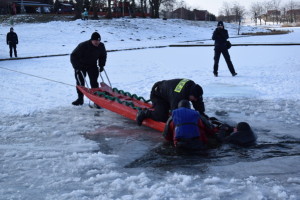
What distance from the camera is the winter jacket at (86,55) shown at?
777 centimetres

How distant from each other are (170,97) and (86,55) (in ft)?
9.98

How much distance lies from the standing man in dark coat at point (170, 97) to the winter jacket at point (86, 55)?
236cm

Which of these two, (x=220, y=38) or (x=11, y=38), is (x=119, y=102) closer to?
(x=220, y=38)

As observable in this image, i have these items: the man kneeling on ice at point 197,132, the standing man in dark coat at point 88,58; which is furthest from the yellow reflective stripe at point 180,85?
the standing man in dark coat at point 88,58

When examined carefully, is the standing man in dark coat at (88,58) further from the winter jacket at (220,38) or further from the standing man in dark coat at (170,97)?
the winter jacket at (220,38)

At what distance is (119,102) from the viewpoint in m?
6.88

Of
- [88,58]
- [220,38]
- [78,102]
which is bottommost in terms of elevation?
[78,102]

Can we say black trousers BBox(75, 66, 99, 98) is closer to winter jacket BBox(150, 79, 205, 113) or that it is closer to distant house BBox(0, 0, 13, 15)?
winter jacket BBox(150, 79, 205, 113)

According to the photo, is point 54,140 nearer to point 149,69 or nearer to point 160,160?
point 160,160

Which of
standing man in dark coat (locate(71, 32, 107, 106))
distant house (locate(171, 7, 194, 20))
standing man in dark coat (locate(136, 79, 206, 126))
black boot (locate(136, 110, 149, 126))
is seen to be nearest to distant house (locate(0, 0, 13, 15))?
distant house (locate(171, 7, 194, 20))

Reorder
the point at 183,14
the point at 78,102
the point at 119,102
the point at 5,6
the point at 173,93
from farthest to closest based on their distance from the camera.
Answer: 1. the point at 183,14
2. the point at 5,6
3. the point at 78,102
4. the point at 119,102
5. the point at 173,93

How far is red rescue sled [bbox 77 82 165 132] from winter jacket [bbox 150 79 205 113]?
1.42ft

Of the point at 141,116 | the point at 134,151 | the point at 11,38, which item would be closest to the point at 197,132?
the point at 134,151

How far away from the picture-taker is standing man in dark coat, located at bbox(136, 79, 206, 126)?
515cm
